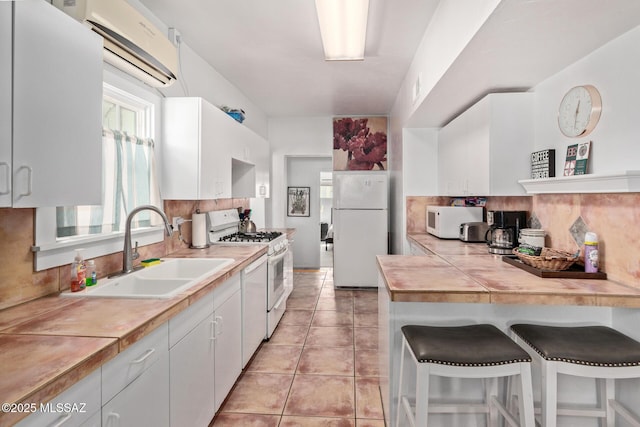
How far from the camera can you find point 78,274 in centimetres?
159

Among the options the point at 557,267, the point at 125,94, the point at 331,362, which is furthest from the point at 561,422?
the point at 125,94

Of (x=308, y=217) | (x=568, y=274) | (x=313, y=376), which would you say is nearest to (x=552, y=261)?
(x=568, y=274)

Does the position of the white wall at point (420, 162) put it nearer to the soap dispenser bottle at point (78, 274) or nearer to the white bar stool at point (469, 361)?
the white bar stool at point (469, 361)

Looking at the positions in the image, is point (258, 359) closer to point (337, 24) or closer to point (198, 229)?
point (198, 229)

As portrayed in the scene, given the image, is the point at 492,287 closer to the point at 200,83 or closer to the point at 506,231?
the point at 506,231

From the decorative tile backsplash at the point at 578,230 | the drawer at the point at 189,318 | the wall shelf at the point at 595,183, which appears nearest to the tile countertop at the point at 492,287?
the decorative tile backsplash at the point at 578,230

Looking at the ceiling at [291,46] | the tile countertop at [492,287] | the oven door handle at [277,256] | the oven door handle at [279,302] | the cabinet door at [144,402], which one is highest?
the ceiling at [291,46]

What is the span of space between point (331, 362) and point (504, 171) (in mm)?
2052

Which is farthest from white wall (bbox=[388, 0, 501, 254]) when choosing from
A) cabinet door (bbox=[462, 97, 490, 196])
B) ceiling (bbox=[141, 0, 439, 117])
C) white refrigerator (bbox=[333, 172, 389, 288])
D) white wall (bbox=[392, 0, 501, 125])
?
cabinet door (bbox=[462, 97, 490, 196])

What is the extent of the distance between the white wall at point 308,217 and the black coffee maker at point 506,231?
3667 mm

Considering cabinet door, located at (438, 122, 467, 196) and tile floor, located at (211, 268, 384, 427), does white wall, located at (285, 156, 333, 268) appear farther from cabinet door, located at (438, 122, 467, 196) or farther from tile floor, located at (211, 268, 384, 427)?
cabinet door, located at (438, 122, 467, 196)

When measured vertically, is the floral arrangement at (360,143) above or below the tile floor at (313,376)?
above

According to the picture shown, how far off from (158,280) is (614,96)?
8.75ft

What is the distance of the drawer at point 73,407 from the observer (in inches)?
32.0
